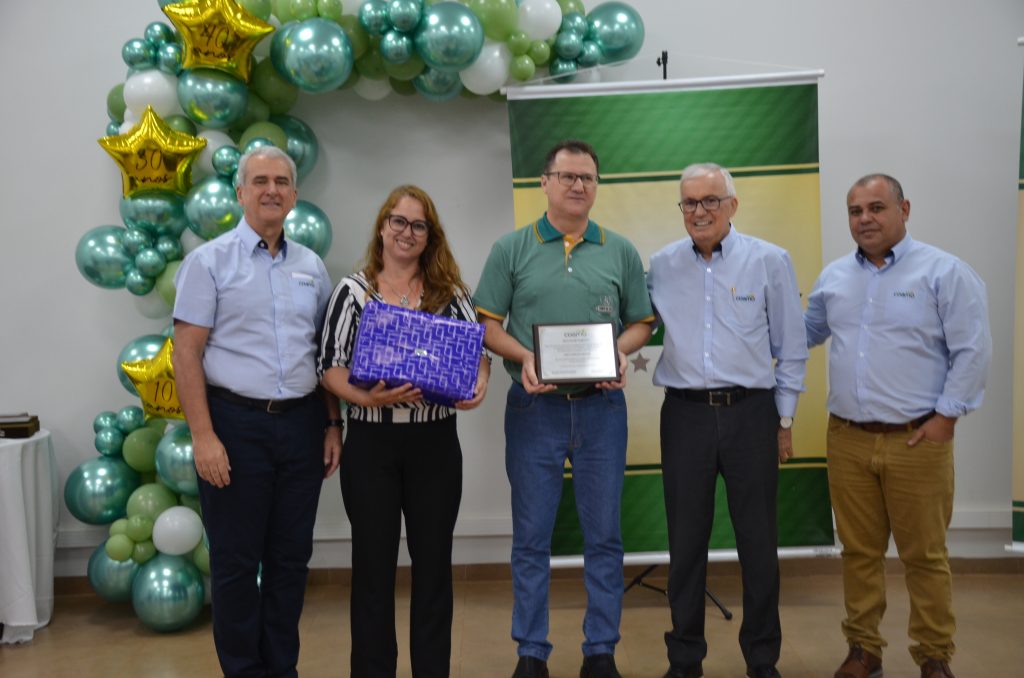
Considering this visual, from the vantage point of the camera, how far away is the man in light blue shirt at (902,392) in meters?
2.87

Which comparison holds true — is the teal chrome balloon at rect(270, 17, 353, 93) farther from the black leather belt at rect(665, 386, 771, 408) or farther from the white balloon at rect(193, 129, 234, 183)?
the black leather belt at rect(665, 386, 771, 408)

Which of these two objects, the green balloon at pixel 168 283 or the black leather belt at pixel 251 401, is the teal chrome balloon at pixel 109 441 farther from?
the black leather belt at pixel 251 401

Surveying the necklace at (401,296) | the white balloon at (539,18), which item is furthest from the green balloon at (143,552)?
the white balloon at (539,18)

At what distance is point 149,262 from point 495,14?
5.55ft

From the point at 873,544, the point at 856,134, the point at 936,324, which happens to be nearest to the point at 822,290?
the point at 936,324

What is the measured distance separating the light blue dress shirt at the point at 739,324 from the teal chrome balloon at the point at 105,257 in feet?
7.29

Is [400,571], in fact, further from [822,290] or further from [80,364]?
[822,290]

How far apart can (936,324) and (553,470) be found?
4.29ft

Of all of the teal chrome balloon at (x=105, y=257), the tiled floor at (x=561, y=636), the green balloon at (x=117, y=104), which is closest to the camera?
the tiled floor at (x=561, y=636)

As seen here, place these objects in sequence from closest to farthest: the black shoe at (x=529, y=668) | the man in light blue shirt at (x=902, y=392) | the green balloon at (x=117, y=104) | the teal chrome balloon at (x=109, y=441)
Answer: the man in light blue shirt at (x=902, y=392)
the black shoe at (x=529, y=668)
the green balloon at (x=117, y=104)
the teal chrome balloon at (x=109, y=441)

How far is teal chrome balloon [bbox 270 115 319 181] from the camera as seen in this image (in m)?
3.89

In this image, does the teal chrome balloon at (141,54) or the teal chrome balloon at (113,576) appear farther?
the teal chrome balloon at (113,576)

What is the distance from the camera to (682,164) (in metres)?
3.80

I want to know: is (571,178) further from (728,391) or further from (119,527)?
(119,527)
